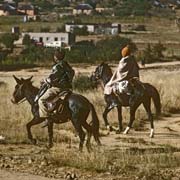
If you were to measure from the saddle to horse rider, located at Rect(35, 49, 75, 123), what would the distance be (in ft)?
0.28

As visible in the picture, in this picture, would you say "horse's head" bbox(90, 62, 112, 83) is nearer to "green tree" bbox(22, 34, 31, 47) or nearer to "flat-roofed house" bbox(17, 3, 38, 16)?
"green tree" bbox(22, 34, 31, 47)

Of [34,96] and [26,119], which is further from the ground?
[34,96]

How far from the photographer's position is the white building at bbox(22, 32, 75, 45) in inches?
3204

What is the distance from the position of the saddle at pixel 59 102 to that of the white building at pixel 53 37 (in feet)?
221

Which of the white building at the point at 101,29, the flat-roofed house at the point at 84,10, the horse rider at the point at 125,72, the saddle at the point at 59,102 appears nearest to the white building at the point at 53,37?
the white building at the point at 101,29

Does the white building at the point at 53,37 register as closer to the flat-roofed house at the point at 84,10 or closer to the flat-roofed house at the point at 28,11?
the flat-roofed house at the point at 28,11

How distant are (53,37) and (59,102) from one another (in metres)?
71.5

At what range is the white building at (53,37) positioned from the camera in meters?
81.4

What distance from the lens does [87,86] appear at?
27.5 metres

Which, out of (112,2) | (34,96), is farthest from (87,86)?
(112,2)

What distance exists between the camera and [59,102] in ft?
41.6

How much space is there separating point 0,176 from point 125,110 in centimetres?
922

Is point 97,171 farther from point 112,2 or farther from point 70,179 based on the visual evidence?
point 112,2

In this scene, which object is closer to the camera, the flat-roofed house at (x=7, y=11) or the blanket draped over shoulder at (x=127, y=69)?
the blanket draped over shoulder at (x=127, y=69)
